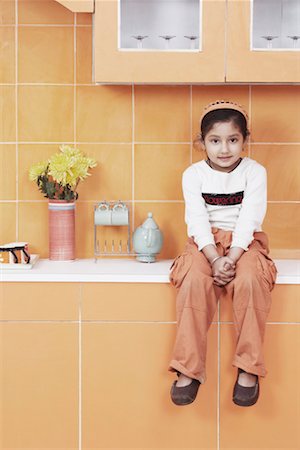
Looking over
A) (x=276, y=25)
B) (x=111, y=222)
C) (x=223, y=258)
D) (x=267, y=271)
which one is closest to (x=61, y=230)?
(x=111, y=222)

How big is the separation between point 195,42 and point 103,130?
0.52 metres

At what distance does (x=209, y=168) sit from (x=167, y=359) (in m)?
0.67

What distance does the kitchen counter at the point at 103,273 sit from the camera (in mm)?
2574

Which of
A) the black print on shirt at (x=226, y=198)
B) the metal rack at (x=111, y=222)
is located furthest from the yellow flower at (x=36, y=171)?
the black print on shirt at (x=226, y=198)

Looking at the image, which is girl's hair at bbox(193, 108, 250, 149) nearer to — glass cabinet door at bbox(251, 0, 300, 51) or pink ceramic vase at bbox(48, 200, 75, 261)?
glass cabinet door at bbox(251, 0, 300, 51)

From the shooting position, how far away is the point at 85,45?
2.94m

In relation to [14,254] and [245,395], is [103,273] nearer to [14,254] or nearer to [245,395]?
[14,254]

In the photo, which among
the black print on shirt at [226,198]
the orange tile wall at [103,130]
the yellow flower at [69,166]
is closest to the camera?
the black print on shirt at [226,198]

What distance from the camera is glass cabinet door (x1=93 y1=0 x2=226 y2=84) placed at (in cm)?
266

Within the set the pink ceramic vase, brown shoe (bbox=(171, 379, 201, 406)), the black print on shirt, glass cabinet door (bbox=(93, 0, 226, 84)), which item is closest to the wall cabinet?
glass cabinet door (bbox=(93, 0, 226, 84))

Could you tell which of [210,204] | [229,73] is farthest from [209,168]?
[229,73]

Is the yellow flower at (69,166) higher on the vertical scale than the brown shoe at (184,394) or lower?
higher

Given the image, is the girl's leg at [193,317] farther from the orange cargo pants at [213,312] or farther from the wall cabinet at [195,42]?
the wall cabinet at [195,42]

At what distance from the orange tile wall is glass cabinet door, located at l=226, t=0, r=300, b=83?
10.3 inches
